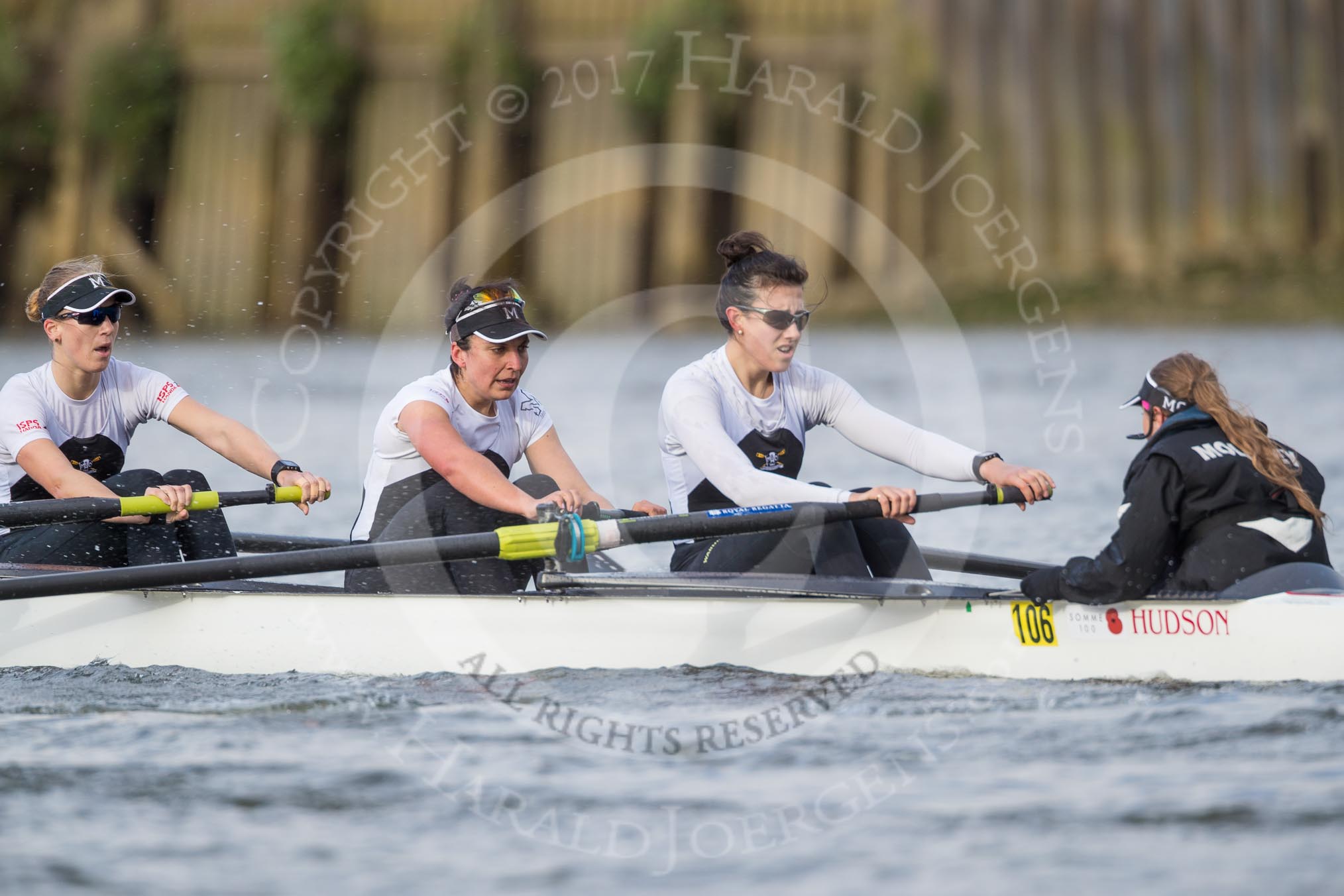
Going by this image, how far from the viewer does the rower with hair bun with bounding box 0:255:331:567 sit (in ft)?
20.6

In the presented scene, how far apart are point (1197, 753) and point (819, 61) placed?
2094 centimetres

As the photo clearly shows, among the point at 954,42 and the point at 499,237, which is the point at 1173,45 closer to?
the point at 954,42

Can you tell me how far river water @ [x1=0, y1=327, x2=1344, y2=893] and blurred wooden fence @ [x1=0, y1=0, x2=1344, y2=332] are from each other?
51.7 feet

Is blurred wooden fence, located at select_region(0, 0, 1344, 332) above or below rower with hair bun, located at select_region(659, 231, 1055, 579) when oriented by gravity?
above

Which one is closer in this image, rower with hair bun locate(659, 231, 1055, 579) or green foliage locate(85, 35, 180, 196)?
rower with hair bun locate(659, 231, 1055, 579)

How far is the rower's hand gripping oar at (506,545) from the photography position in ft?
19.0

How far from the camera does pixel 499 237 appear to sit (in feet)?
84.7

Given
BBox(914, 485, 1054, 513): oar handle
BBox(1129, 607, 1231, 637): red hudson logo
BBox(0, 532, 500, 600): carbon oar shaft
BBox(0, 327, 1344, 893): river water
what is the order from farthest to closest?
1. BBox(914, 485, 1054, 513): oar handle
2. BBox(0, 532, 500, 600): carbon oar shaft
3. BBox(1129, 607, 1231, 637): red hudson logo
4. BBox(0, 327, 1344, 893): river water

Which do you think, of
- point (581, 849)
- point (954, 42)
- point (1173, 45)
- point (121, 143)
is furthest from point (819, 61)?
point (581, 849)

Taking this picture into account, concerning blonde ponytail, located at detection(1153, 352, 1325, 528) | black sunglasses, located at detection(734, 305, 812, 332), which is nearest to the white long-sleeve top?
black sunglasses, located at detection(734, 305, 812, 332)

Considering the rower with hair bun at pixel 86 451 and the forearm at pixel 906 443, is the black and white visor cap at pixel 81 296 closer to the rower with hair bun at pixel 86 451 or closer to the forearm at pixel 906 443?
the rower with hair bun at pixel 86 451

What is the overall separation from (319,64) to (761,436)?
20.4 metres

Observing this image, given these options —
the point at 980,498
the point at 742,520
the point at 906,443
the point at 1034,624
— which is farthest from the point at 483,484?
the point at 1034,624

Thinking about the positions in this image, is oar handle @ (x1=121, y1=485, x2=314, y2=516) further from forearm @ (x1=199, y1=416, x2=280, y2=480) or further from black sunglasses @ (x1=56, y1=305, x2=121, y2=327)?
black sunglasses @ (x1=56, y1=305, x2=121, y2=327)
